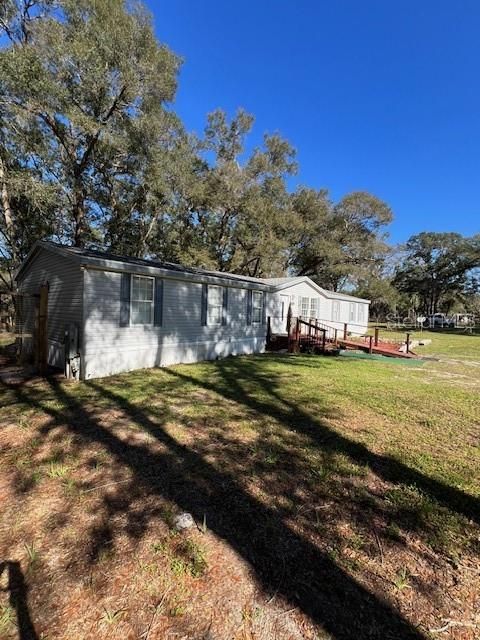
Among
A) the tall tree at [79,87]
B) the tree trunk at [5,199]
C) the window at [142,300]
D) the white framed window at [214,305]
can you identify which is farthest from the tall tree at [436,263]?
the tree trunk at [5,199]

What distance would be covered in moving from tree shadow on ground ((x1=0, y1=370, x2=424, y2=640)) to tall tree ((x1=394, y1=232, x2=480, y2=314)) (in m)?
42.0

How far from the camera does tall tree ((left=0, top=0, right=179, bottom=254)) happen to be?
45.2 feet

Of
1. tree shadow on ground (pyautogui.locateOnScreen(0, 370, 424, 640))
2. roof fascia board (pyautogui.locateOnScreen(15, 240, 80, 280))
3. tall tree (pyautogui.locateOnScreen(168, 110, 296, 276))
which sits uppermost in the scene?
tall tree (pyautogui.locateOnScreen(168, 110, 296, 276))

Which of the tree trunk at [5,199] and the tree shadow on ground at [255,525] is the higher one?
the tree trunk at [5,199]

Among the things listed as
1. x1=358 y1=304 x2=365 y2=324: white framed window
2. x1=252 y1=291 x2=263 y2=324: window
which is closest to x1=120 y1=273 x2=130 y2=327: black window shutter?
x1=252 y1=291 x2=263 y2=324: window

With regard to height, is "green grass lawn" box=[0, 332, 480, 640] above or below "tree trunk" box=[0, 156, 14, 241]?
below

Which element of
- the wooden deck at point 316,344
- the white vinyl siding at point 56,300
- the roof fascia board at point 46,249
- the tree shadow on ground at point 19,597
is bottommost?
the tree shadow on ground at point 19,597

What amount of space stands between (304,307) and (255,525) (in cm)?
1595

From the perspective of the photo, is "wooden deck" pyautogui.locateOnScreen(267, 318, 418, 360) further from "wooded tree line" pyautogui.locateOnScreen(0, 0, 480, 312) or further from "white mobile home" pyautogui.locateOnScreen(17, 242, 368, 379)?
"wooded tree line" pyautogui.locateOnScreen(0, 0, 480, 312)

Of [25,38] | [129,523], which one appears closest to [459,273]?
[25,38]

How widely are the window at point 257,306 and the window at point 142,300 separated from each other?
457 centimetres

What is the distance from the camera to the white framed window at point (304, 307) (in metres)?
18.0

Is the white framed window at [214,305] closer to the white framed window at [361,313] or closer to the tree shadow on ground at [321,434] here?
the tree shadow on ground at [321,434]

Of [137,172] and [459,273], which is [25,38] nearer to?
[137,172]
